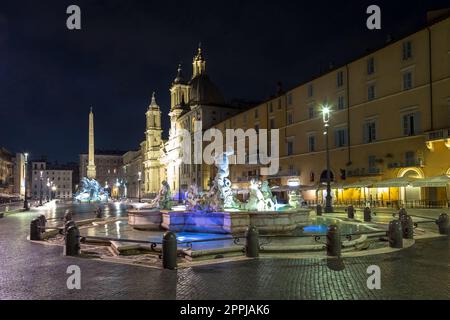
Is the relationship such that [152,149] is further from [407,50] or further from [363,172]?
[407,50]

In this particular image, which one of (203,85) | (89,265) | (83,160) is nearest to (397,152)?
(89,265)

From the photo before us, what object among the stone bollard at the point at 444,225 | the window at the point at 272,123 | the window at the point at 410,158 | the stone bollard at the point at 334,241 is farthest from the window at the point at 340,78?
the stone bollard at the point at 334,241

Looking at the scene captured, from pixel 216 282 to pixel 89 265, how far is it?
3.99m

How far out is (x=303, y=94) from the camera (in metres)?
52.2

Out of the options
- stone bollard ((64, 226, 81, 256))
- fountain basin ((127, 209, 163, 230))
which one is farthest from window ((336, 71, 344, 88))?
stone bollard ((64, 226, 81, 256))

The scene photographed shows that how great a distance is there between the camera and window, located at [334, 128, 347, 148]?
45569mm

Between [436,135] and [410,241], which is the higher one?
[436,135]

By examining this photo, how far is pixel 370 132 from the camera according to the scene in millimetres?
42062

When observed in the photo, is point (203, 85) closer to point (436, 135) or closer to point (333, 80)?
point (333, 80)

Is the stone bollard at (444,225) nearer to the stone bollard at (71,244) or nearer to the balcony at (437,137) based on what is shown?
the stone bollard at (71,244)

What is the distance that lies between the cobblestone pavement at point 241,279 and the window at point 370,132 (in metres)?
30.1

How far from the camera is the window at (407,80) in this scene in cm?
3684

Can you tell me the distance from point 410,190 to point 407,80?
367 inches

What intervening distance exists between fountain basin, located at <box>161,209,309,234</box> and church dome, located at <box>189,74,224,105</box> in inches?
3057
